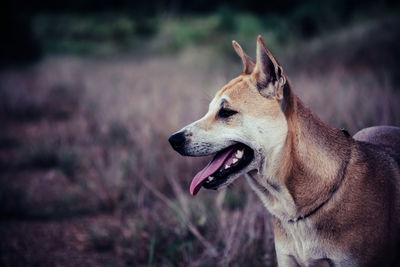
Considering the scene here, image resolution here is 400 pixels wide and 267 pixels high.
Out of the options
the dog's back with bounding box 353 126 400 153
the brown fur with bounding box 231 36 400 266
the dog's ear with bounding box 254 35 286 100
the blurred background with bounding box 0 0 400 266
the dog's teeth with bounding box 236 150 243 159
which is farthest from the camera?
the blurred background with bounding box 0 0 400 266

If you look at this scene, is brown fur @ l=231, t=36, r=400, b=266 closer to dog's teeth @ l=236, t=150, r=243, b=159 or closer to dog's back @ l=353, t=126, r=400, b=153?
dog's teeth @ l=236, t=150, r=243, b=159

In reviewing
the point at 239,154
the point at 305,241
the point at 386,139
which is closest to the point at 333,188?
Result: the point at 305,241

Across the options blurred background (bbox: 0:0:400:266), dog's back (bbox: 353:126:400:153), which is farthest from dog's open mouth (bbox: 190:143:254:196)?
dog's back (bbox: 353:126:400:153)

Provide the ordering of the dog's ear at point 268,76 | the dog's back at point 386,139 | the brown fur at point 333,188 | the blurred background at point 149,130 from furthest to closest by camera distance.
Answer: the blurred background at point 149,130 < the dog's back at point 386,139 < the dog's ear at point 268,76 < the brown fur at point 333,188

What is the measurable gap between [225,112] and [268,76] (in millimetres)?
352

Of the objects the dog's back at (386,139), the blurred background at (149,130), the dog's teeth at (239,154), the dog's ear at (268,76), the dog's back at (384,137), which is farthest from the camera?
the blurred background at (149,130)

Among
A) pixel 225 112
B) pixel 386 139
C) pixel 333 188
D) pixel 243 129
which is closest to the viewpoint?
pixel 333 188

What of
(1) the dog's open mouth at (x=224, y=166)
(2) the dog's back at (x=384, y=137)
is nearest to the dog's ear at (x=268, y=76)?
(1) the dog's open mouth at (x=224, y=166)

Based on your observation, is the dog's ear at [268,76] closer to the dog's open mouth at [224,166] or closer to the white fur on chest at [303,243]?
the dog's open mouth at [224,166]

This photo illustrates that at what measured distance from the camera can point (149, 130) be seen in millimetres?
5297

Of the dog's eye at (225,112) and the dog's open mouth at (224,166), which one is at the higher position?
the dog's eye at (225,112)

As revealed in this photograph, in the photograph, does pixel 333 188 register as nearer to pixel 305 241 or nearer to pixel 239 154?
pixel 305 241

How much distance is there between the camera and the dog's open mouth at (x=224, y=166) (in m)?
1.99

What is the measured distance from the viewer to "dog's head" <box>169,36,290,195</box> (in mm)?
1947
